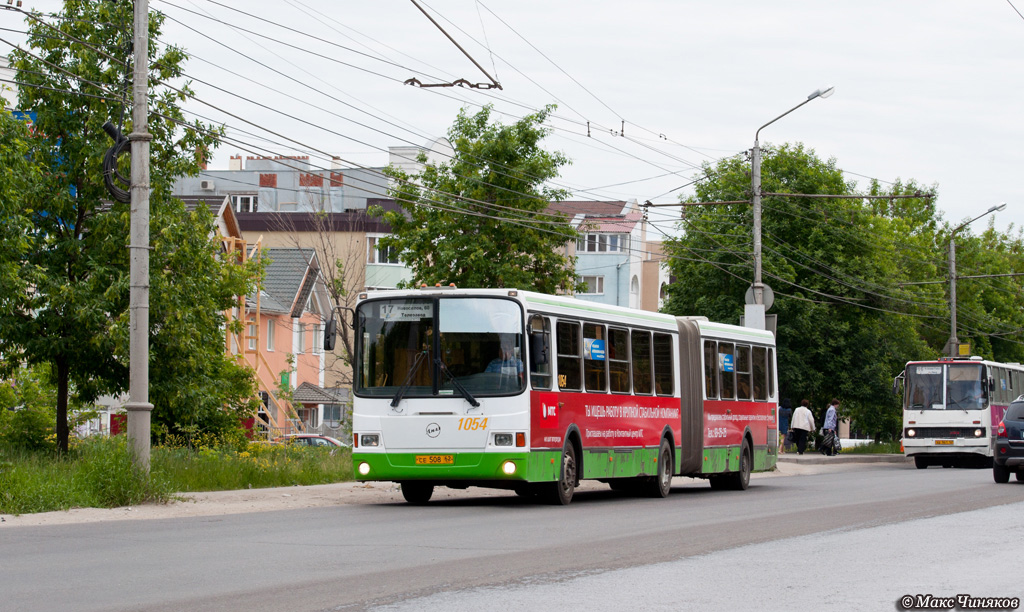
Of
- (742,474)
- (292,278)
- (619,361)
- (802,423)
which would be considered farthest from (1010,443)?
(292,278)

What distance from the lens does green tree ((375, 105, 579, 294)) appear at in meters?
40.5

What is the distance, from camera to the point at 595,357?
68.1ft

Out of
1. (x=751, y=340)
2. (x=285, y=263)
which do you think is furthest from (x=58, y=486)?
(x=285, y=263)

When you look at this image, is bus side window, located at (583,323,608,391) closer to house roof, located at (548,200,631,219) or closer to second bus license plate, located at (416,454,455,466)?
second bus license plate, located at (416,454,455,466)

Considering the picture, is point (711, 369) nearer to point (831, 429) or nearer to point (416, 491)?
point (416, 491)

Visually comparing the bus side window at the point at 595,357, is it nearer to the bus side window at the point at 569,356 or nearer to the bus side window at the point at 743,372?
the bus side window at the point at 569,356

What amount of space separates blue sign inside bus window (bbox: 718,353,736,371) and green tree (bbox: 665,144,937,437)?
72.9ft

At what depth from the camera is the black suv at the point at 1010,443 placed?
25578mm

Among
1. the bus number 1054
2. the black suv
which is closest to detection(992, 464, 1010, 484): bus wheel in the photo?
the black suv

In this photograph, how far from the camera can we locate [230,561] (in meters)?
11.7

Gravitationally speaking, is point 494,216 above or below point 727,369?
above

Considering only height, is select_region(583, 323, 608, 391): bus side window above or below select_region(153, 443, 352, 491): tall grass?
above

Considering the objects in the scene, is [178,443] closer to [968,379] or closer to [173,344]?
[173,344]

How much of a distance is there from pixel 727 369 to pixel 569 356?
6.58 meters
